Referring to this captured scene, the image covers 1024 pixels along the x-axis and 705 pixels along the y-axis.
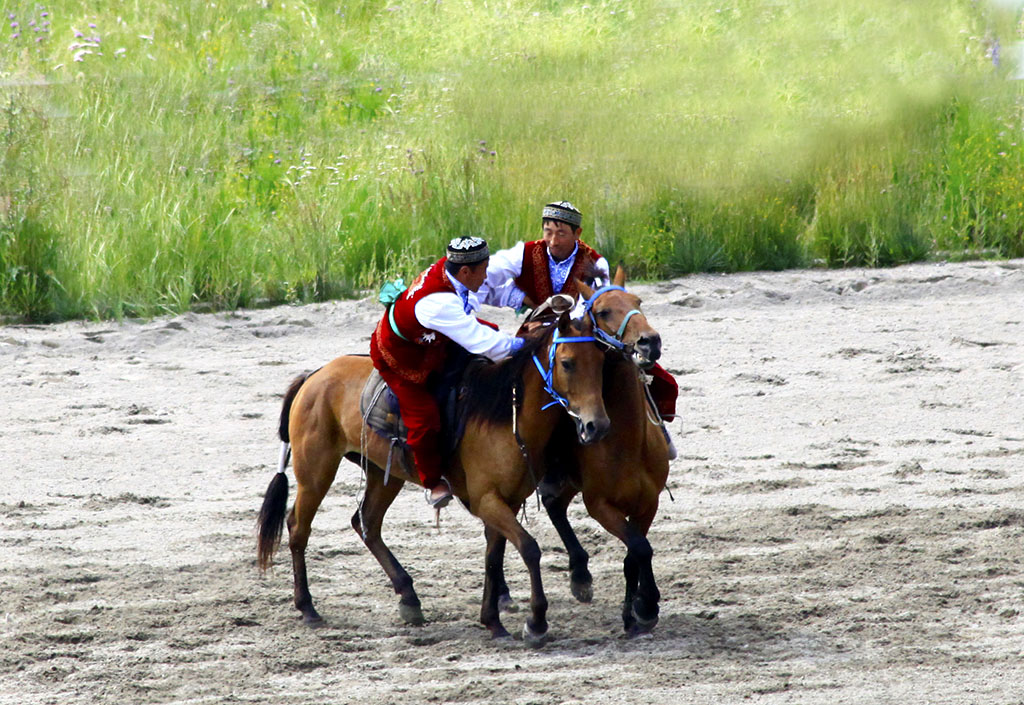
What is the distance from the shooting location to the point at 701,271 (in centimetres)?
1164

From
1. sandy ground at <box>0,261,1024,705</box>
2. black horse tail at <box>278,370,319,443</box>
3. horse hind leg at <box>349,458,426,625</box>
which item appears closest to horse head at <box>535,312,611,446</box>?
sandy ground at <box>0,261,1024,705</box>

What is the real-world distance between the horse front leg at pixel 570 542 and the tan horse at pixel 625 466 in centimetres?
15

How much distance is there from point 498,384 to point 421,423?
14.0 inches

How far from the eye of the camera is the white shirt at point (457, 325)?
513cm

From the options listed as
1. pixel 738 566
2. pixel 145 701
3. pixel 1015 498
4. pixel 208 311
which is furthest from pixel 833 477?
pixel 208 311

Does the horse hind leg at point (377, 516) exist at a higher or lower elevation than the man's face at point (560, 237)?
lower

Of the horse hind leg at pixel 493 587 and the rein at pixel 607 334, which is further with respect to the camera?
the horse hind leg at pixel 493 587

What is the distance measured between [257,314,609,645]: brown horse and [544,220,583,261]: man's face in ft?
2.74

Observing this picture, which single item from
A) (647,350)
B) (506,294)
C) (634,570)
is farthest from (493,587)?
(506,294)

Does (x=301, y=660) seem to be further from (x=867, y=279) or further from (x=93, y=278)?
(x=867, y=279)

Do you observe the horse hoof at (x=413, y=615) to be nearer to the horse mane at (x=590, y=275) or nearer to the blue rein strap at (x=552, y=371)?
the blue rein strap at (x=552, y=371)

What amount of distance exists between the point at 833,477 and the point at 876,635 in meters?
2.10

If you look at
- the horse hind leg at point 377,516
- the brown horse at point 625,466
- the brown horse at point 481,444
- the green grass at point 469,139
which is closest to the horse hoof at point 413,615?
the brown horse at point 481,444

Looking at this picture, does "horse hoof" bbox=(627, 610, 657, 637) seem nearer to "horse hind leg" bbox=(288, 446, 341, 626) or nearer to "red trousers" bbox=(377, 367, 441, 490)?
"red trousers" bbox=(377, 367, 441, 490)
